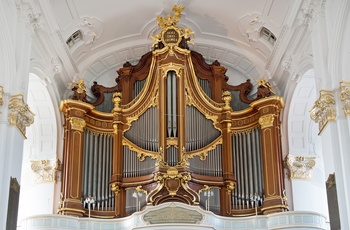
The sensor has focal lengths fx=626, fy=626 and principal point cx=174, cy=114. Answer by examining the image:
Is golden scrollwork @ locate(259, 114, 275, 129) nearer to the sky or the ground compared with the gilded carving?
nearer to the sky

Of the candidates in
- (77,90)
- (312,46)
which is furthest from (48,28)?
(312,46)

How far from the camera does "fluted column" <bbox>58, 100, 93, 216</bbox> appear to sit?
18.0m

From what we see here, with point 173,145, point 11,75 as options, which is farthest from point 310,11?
point 11,75

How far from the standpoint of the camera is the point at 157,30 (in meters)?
21.5

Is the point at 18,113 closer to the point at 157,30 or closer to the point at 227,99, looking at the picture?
the point at 227,99

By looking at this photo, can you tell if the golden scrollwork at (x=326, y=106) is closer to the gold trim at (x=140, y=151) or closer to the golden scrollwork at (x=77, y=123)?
the gold trim at (x=140, y=151)

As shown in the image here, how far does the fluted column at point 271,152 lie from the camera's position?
18.0 m

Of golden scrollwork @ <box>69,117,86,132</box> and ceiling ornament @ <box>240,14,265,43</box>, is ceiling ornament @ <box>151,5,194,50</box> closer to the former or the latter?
ceiling ornament @ <box>240,14,265,43</box>

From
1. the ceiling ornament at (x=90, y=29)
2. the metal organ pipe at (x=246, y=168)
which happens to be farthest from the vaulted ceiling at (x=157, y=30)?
the metal organ pipe at (x=246, y=168)

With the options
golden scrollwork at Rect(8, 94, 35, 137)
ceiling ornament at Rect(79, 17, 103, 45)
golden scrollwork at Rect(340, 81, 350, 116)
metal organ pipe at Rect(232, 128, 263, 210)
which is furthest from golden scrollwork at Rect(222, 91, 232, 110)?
golden scrollwork at Rect(8, 94, 35, 137)

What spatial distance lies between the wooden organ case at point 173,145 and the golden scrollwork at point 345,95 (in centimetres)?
459

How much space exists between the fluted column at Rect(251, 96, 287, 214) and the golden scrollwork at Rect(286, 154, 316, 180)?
487mm

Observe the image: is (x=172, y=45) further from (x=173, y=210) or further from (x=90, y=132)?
(x=173, y=210)

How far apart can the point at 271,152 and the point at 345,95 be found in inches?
192
